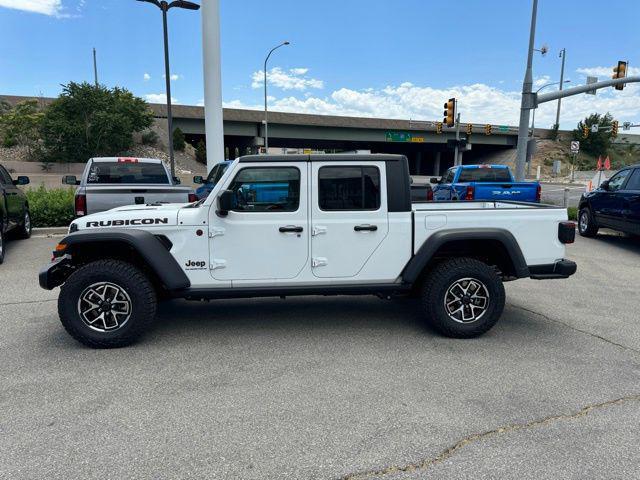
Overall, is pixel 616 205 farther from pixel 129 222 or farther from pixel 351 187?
pixel 129 222

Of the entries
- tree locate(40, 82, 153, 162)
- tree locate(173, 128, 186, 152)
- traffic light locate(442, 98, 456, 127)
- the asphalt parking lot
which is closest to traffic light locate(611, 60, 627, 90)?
traffic light locate(442, 98, 456, 127)

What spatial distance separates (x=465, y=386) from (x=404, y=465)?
119 cm

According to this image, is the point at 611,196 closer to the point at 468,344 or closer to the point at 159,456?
the point at 468,344

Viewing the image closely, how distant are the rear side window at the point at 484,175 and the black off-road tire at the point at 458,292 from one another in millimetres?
8932

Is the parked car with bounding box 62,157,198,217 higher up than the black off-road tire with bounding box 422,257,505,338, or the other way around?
the parked car with bounding box 62,157,198,217

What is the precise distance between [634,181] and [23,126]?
3507 cm

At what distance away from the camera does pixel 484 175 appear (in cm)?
1319

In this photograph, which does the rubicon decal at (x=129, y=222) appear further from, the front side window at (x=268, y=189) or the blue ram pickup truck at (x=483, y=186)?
the blue ram pickup truck at (x=483, y=186)

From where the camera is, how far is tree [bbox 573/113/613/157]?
183 ft

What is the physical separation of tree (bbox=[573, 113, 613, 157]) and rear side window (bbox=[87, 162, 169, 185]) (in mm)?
58924

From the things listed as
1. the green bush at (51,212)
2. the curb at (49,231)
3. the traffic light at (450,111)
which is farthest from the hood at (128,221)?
the traffic light at (450,111)

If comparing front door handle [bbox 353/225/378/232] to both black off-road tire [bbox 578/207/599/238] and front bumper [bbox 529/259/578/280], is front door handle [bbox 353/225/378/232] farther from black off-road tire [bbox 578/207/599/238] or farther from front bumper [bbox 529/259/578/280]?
black off-road tire [bbox 578/207/599/238]

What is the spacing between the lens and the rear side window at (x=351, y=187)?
4.49 meters

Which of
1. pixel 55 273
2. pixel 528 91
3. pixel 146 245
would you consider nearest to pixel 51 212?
pixel 55 273
